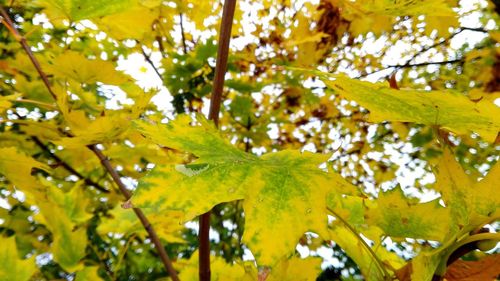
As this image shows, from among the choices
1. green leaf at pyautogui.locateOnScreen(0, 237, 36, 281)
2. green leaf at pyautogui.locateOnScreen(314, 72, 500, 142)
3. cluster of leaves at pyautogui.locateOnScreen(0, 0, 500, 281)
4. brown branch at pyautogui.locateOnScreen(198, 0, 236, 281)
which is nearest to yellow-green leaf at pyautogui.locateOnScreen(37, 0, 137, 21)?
cluster of leaves at pyautogui.locateOnScreen(0, 0, 500, 281)

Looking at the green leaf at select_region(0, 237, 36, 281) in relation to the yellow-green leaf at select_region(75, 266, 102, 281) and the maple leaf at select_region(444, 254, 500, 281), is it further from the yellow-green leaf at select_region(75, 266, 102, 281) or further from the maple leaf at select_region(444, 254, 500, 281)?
the maple leaf at select_region(444, 254, 500, 281)

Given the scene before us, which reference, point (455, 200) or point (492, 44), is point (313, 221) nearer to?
point (455, 200)

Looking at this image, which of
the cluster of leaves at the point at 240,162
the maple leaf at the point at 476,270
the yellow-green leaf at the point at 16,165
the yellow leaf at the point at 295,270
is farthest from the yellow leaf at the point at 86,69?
the maple leaf at the point at 476,270

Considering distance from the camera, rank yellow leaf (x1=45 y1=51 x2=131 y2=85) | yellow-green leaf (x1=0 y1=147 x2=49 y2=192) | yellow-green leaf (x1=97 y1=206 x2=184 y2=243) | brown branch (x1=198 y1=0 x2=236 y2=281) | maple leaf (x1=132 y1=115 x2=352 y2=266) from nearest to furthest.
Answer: maple leaf (x1=132 y1=115 x2=352 y2=266) < brown branch (x1=198 y1=0 x2=236 y2=281) < yellow-green leaf (x1=0 y1=147 x2=49 y2=192) < yellow leaf (x1=45 y1=51 x2=131 y2=85) < yellow-green leaf (x1=97 y1=206 x2=184 y2=243)

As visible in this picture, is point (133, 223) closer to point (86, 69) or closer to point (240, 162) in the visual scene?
point (86, 69)

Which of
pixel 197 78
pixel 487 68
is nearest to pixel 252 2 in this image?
pixel 197 78

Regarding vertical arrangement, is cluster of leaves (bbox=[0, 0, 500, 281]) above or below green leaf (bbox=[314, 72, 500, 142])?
below

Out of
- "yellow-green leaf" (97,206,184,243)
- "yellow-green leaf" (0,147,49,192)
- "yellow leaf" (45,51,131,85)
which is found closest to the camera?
"yellow-green leaf" (0,147,49,192)
